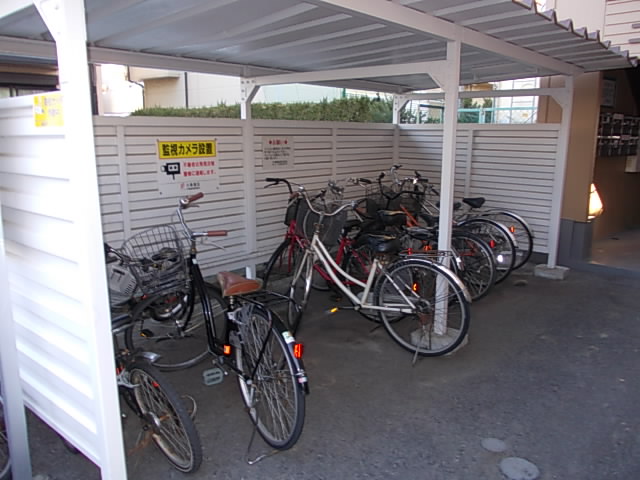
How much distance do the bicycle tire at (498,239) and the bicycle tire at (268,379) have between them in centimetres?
302

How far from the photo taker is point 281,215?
5.26 metres

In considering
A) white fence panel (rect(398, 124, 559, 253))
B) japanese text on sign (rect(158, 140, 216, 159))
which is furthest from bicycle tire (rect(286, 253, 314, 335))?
white fence panel (rect(398, 124, 559, 253))

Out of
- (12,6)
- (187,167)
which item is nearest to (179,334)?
(187,167)

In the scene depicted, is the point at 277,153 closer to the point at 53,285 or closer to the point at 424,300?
the point at 424,300

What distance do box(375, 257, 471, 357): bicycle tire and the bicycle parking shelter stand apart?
316mm

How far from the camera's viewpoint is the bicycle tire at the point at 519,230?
5672mm

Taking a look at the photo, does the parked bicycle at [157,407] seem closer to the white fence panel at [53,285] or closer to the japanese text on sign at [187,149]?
the white fence panel at [53,285]

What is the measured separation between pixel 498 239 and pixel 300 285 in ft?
7.47

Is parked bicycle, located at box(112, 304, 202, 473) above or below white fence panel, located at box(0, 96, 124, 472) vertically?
below

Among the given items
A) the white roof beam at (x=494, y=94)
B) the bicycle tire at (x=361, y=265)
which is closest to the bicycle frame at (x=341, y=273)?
the bicycle tire at (x=361, y=265)

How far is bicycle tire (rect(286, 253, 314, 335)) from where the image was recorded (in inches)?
160

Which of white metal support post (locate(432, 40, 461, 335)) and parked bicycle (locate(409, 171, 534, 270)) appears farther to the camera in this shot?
parked bicycle (locate(409, 171, 534, 270))

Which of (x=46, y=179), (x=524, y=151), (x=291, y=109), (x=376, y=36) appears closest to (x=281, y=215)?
(x=376, y=36)

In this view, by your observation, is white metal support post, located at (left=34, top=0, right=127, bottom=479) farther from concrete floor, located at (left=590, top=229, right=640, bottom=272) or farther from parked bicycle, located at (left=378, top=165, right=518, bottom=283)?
concrete floor, located at (left=590, top=229, right=640, bottom=272)
